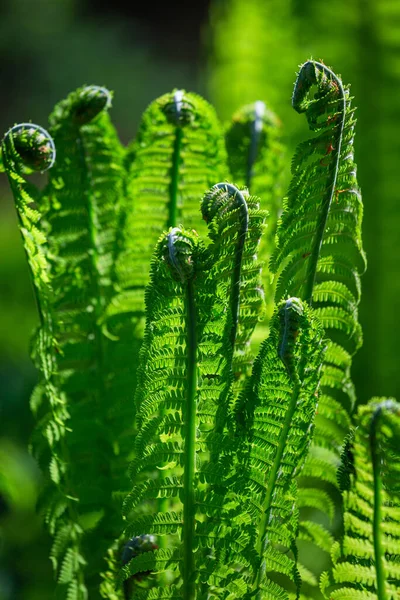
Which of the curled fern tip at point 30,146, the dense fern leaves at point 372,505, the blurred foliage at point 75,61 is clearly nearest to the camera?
the dense fern leaves at point 372,505

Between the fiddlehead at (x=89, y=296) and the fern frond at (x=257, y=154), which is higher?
the fern frond at (x=257, y=154)

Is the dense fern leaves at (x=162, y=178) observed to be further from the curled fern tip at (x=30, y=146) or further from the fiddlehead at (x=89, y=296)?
the curled fern tip at (x=30, y=146)

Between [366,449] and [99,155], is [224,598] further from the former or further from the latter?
[99,155]

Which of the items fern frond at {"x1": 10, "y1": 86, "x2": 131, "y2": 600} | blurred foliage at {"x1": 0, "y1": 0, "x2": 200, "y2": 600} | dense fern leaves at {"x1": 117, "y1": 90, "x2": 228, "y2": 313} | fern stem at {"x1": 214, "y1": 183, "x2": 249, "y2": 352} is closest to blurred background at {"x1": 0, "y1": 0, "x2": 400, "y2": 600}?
fern frond at {"x1": 10, "y1": 86, "x2": 131, "y2": 600}

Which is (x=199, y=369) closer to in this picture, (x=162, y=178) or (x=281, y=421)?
(x=281, y=421)

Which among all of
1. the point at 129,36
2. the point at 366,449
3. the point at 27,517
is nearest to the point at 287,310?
the point at 366,449

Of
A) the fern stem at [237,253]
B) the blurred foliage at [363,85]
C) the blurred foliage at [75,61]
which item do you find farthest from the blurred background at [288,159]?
the blurred foliage at [75,61]

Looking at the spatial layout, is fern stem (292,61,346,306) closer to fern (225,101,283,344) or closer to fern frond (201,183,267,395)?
fern frond (201,183,267,395)
